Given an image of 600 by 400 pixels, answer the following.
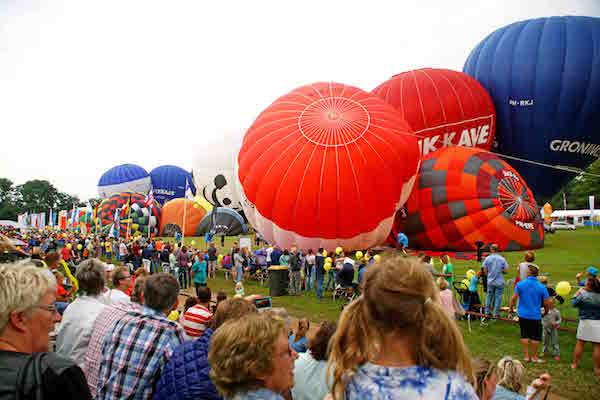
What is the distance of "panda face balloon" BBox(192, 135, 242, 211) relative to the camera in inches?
1352

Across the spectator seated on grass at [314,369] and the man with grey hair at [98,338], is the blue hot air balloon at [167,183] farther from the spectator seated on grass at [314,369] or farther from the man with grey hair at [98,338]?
the spectator seated on grass at [314,369]

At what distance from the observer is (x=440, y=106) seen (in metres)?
17.2

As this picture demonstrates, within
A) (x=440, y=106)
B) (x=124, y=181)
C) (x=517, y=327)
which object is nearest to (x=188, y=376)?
(x=517, y=327)

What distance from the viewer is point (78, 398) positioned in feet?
4.78

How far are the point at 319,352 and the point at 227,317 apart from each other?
617 millimetres

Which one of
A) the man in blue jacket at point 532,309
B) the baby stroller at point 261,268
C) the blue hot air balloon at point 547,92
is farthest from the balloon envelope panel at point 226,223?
the man in blue jacket at point 532,309

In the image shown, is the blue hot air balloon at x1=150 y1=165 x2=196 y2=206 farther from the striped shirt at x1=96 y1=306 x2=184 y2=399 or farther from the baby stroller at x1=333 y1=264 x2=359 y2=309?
the striped shirt at x1=96 y1=306 x2=184 y2=399

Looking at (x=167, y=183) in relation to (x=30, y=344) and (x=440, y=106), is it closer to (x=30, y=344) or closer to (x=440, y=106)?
(x=440, y=106)

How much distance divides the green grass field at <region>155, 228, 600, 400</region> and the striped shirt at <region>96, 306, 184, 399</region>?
448 cm

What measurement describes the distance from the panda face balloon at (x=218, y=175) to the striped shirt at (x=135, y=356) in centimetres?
3189

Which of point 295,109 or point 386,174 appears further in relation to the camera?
point 295,109

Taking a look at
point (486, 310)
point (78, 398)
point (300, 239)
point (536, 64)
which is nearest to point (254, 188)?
point (300, 239)

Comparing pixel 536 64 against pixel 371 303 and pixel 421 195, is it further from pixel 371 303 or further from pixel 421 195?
pixel 371 303

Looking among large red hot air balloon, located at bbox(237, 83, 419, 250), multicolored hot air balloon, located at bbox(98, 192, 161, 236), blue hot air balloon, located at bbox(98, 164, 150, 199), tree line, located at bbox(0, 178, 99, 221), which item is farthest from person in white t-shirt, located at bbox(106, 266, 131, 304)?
tree line, located at bbox(0, 178, 99, 221)
